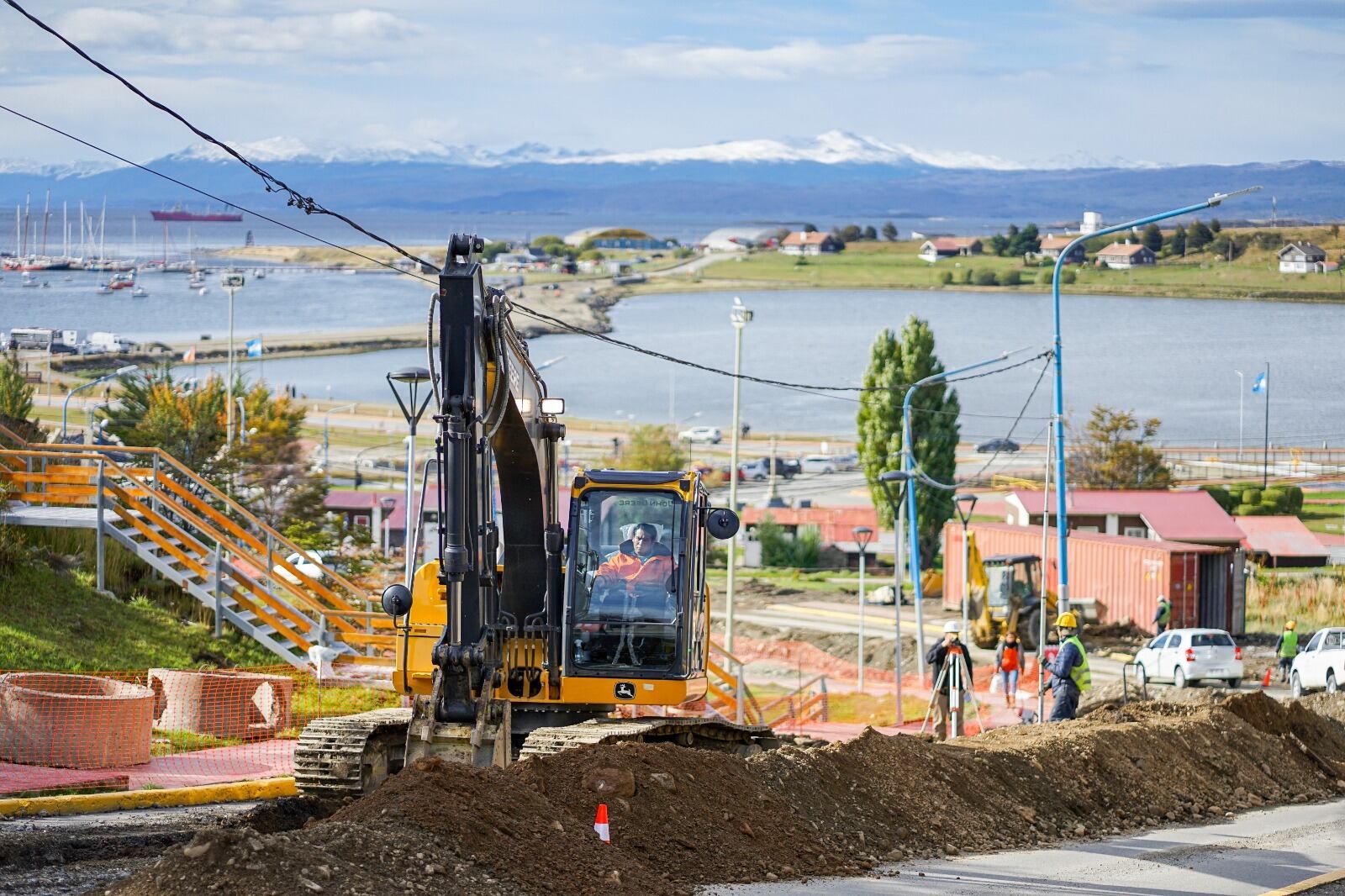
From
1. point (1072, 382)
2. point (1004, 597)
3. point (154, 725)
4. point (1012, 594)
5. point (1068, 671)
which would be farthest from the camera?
point (1072, 382)

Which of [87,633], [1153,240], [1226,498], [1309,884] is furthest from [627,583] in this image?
[1153,240]

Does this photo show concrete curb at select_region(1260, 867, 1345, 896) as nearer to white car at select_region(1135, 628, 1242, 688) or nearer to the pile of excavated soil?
the pile of excavated soil

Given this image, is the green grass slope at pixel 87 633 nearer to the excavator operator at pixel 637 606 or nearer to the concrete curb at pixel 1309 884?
the excavator operator at pixel 637 606

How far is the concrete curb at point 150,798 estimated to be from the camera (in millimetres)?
16156

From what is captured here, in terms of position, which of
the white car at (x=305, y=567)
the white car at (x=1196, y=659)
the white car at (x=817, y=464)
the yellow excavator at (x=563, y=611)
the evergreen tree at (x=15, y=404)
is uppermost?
the evergreen tree at (x=15, y=404)

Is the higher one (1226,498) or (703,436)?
(703,436)

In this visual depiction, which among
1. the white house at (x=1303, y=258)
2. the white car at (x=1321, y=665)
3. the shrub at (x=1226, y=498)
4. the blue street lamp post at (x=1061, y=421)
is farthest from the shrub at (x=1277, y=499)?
the white house at (x=1303, y=258)

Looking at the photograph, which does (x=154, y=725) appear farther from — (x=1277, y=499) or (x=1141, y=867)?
(x=1277, y=499)

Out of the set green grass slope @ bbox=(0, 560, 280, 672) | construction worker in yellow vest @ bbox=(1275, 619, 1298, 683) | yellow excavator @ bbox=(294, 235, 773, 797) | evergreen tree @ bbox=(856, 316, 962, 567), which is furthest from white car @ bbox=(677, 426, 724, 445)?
yellow excavator @ bbox=(294, 235, 773, 797)

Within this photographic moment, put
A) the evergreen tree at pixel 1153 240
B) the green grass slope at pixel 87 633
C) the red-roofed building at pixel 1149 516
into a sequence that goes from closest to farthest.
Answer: the green grass slope at pixel 87 633, the red-roofed building at pixel 1149 516, the evergreen tree at pixel 1153 240

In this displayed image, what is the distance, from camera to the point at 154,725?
71.1ft

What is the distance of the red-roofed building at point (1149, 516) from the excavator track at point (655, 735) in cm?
3836

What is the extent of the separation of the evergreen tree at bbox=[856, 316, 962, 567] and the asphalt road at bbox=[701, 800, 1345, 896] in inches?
2188

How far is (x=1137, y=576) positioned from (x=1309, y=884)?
3493cm
